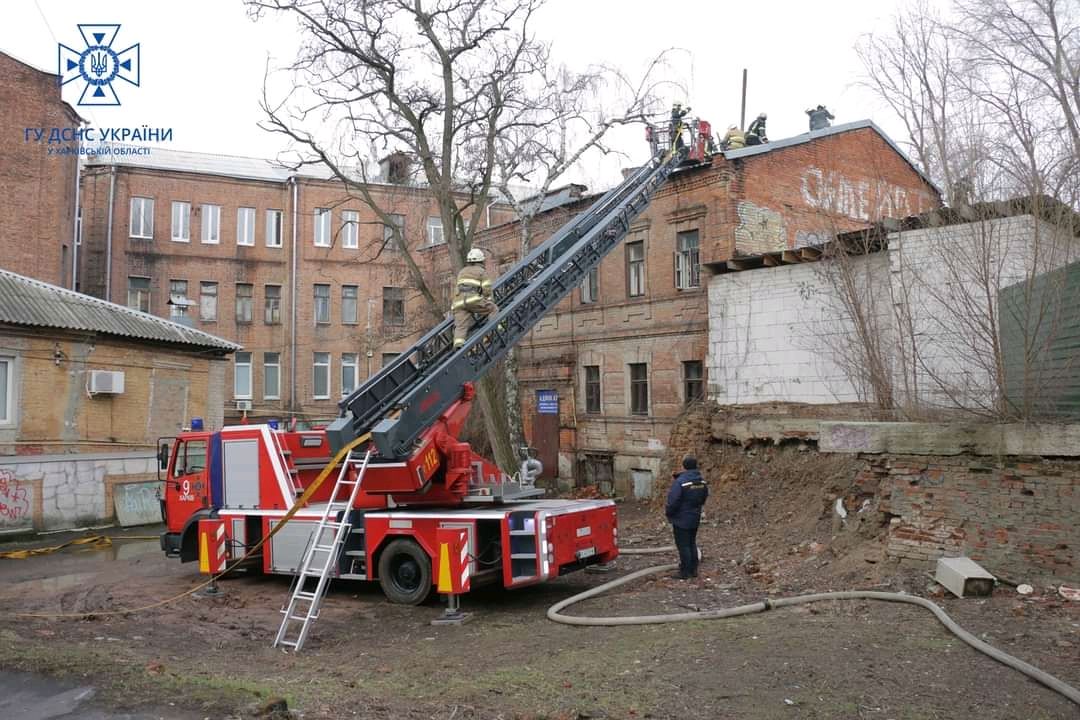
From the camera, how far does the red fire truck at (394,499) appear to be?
988cm

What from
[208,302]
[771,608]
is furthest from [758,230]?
[208,302]

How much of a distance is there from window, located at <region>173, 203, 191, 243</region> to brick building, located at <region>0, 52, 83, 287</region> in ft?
25.2

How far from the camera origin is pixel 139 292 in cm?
3616

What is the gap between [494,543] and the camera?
1005cm

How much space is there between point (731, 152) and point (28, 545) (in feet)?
57.4

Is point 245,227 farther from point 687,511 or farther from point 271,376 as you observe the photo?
point 687,511

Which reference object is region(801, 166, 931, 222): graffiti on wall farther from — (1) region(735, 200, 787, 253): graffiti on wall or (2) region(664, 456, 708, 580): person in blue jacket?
(2) region(664, 456, 708, 580): person in blue jacket

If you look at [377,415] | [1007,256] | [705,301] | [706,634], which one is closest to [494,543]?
[377,415]

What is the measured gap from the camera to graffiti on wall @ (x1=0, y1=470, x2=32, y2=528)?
1792cm

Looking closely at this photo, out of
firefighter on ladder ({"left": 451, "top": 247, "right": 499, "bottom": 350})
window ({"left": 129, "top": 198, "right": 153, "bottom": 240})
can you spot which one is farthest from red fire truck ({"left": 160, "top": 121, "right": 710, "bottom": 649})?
window ({"left": 129, "top": 198, "right": 153, "bottom": 240})

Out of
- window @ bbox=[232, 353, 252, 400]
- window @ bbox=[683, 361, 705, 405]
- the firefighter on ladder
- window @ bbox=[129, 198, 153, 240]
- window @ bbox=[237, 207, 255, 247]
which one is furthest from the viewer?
window @ bbox=[237, 207, 255, 247]

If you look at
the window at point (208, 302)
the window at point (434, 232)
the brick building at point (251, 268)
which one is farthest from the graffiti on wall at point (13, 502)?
the window at point (434, 232)

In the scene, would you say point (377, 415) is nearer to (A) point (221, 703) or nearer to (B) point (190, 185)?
(A) point (221, 703)

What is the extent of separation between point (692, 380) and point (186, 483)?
38.7ft
